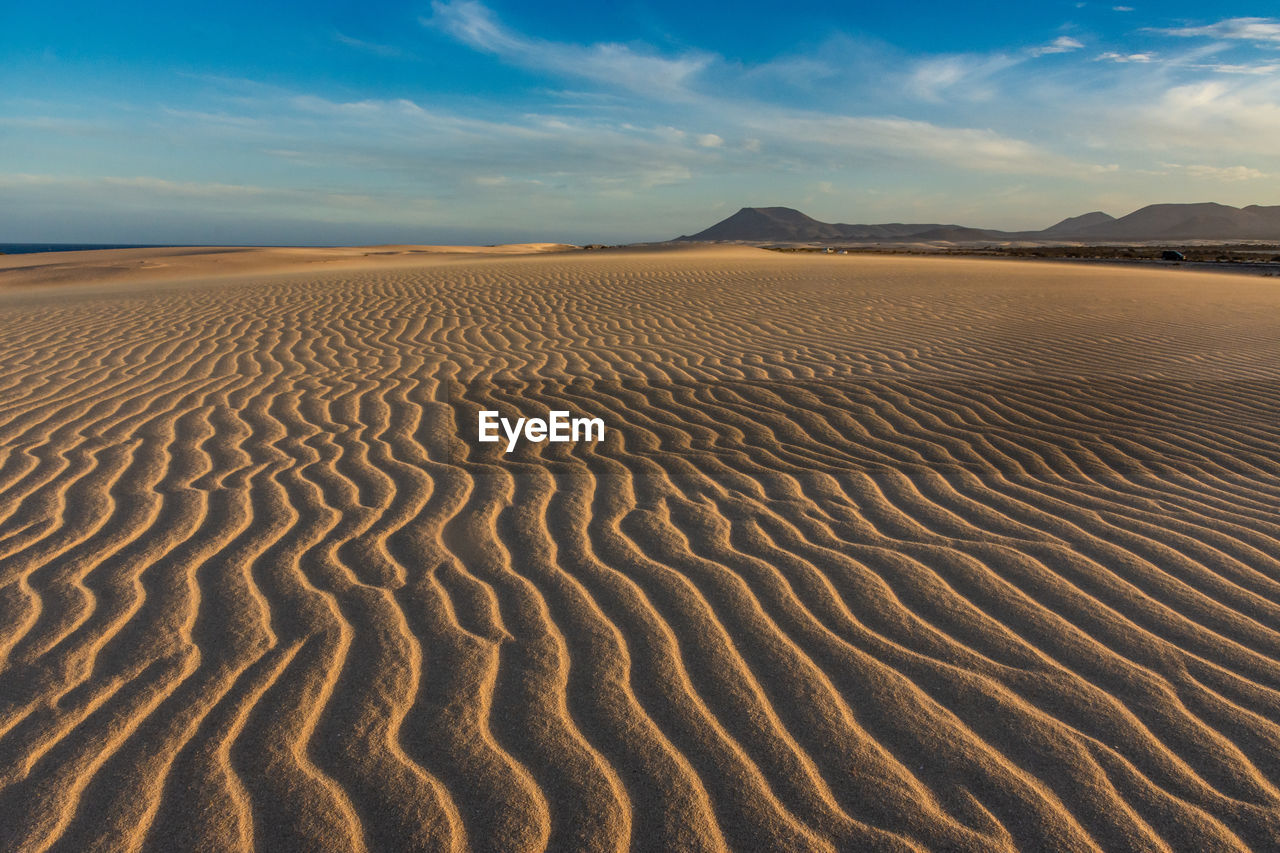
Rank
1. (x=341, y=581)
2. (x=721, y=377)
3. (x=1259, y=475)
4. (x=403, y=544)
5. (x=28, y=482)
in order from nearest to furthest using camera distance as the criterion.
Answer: (x=341, y=581), (x=403, y=544), (x=28, y=482), (x=1259, y=475), (x=721, y=377)

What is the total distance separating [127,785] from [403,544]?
60.9 inches

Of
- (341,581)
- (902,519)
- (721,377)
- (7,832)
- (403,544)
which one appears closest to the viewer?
(7,832)

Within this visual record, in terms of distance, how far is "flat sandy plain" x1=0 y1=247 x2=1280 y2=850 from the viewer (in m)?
2.05

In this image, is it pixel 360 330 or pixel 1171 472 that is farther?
pixel 360 330

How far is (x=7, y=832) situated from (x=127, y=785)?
0.25 metres

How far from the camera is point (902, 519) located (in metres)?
3.90

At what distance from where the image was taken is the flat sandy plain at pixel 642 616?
2.05 m

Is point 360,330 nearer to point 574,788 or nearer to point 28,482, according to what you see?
point 28,482

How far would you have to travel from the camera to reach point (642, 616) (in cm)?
294

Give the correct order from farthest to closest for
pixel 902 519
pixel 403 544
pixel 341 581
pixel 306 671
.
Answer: pixel 902 519 → pixel 403 544 → pixel 341 581 → pixel 306 671

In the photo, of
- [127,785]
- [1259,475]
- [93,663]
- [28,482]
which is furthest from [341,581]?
[1259,475]

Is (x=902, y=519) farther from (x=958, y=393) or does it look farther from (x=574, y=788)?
(x=958, y=393)

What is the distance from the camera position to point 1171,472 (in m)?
4.69

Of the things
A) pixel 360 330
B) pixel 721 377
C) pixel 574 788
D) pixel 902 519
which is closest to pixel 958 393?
pixel 721 377
